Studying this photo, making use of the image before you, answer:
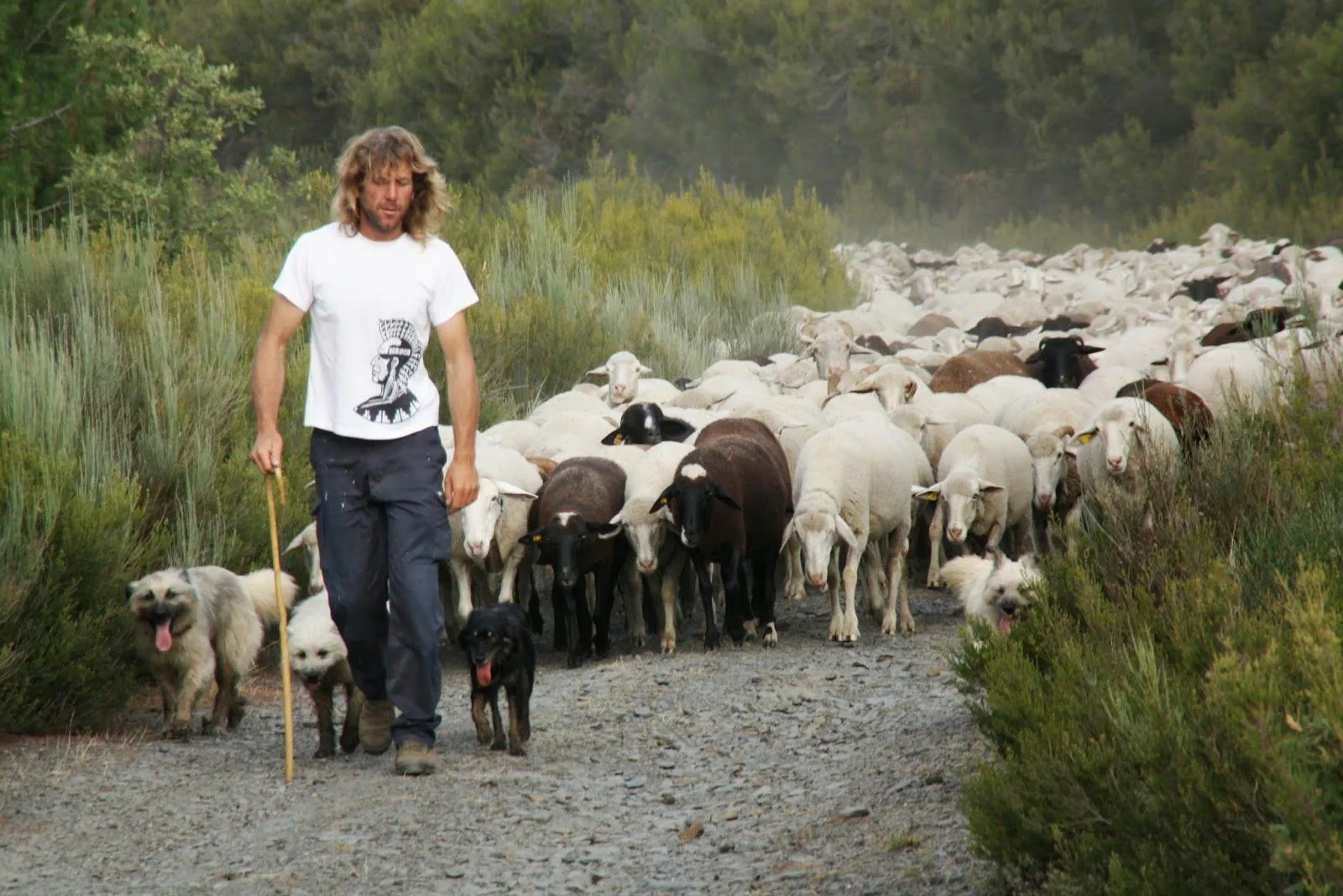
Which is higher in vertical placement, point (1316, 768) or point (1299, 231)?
point (1299, 231)

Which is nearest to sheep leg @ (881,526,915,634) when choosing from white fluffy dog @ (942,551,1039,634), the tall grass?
white fluffy dog @ (942,551,1039,634)

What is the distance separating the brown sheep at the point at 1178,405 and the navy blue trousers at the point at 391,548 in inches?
230

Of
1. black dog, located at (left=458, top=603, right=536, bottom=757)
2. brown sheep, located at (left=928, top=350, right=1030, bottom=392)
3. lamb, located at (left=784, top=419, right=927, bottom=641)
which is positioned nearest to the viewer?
black dog, located at (left=458, top=603, right=536, bottom=757)

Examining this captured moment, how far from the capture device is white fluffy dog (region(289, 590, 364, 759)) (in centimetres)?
747

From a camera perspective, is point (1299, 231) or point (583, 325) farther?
point (1299, 231)

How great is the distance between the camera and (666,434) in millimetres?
12492

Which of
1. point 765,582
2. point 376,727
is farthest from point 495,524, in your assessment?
point 376,727

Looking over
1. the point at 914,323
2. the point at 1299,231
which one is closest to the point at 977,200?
the point at 1299,231

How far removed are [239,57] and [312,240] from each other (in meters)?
54.8

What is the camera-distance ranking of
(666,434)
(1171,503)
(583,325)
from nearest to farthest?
(1171,503), (666,434), (583,325)

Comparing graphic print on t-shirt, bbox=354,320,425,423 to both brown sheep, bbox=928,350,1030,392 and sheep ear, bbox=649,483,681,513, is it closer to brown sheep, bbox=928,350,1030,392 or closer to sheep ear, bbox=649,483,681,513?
sheep ear, bbox=649,483,681,513

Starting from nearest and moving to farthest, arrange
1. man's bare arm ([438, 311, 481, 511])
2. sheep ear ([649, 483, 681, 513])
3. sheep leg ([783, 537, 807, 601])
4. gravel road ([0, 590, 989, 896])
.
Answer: gravel road ([0, 590, 989, 896])
man's bare arm ([438, 311, 481, 511])
sheep ear ([649, 483, 681, 513])
sheep leg ([783, 537, 807, 601])

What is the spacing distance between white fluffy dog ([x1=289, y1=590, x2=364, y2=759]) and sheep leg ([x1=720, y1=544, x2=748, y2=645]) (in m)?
3.34

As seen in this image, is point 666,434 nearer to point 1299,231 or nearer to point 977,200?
point 1299,231
